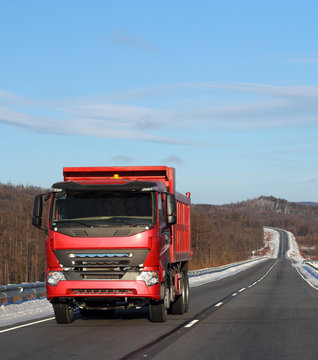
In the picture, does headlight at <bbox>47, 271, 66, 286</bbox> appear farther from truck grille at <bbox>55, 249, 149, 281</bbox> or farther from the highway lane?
the highway lane

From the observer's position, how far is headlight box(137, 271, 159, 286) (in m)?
14.0

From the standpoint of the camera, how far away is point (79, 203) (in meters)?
14.3

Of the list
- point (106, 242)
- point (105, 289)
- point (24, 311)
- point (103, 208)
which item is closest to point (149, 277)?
point (105, 289)

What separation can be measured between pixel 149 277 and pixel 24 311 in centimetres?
632

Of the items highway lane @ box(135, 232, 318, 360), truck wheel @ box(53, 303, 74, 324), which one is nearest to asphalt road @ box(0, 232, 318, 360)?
highway lane @ box(135, 232, 318, 360)

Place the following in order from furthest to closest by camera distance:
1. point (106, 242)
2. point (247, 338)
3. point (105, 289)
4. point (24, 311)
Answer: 1. point (24, 311)
2. point (105, 289)
3. point (106, 242)
4. point (247, 338)

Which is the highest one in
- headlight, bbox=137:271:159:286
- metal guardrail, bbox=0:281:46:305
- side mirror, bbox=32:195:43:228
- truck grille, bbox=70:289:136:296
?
side mirror, bbox=32:195:43:228

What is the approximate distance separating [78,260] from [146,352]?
389cm

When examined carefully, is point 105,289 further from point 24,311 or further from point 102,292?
point 24,311

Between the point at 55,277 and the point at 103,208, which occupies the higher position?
the point at 103,208

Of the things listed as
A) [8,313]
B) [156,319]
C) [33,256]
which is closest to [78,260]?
[156,319]

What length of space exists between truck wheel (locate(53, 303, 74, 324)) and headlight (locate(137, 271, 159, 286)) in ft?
7.16

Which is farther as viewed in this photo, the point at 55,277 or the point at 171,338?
the point at 55,277

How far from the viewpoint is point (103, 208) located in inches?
557
